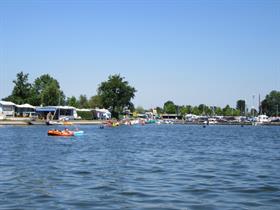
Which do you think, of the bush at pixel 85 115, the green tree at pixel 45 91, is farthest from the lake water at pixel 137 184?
the bush at pixel 85 115

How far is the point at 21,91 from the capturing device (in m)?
169

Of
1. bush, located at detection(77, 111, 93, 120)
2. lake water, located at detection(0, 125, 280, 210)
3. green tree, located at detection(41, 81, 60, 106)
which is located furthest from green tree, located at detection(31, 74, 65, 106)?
lake water, located at detection(0, 125, 280, 210)

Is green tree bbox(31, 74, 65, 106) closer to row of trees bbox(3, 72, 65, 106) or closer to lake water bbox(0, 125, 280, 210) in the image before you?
row of trees bbox(3, 72, 65, 106)

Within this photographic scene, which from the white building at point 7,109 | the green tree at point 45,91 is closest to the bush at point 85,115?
the green tree at point 45,91

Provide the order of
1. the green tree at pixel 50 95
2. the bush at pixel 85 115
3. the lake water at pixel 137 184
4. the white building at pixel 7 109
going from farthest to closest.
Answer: the bush at pixel 85 115
the green tree at pixel 50 95
the white building at pixel 7 109
the lake water at pixel 137 184

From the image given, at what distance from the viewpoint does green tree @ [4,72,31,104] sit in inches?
6531

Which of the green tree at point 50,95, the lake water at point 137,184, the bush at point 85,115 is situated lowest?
the lake water at point 137,184

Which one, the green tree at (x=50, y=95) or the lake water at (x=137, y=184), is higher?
the green tree at (x=50, y=95)

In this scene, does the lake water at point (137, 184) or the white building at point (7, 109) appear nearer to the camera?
the lake water at point (137, 184)

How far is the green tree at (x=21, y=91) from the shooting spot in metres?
166

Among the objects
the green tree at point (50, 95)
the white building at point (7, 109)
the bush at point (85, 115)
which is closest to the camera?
the white building at point (7, 109)

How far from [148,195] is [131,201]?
1.49 metres

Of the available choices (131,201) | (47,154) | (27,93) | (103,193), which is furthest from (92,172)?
(27,93)

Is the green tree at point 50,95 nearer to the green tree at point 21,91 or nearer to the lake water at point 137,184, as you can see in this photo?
the green tree at point 21,91
